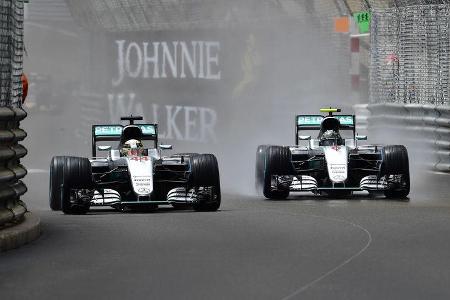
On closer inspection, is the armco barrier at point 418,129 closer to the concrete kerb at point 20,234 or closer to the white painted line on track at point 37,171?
the white painted line on track at point 37,171

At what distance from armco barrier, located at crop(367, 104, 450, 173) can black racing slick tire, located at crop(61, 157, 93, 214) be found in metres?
9.53

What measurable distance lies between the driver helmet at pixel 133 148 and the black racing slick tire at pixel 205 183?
784 mm

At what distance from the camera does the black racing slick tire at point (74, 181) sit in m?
15.7

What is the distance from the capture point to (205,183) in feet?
52.9

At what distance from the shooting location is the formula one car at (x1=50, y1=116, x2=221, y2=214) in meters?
15.8

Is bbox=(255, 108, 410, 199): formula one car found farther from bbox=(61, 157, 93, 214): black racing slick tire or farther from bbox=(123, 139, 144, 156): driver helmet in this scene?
bbox=(61, 157, 93, 214): black racing slick tire

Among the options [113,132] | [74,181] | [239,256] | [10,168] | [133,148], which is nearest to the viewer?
[239,256]

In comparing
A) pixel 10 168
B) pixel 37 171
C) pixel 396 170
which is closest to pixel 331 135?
pixel 396 170

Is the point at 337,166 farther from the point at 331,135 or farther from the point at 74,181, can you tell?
the point at 74,181

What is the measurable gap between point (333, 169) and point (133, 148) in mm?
2771

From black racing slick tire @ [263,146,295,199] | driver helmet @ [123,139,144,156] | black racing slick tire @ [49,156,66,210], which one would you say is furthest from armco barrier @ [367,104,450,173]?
black racing slick tire @ [49,156,66,210]

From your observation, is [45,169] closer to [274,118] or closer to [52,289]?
[274,118]

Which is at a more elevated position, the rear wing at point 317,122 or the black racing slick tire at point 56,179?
the rear wing at point 317,122

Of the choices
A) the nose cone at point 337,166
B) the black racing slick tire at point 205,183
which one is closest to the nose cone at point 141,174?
the black racing slick tire at point 205,183
